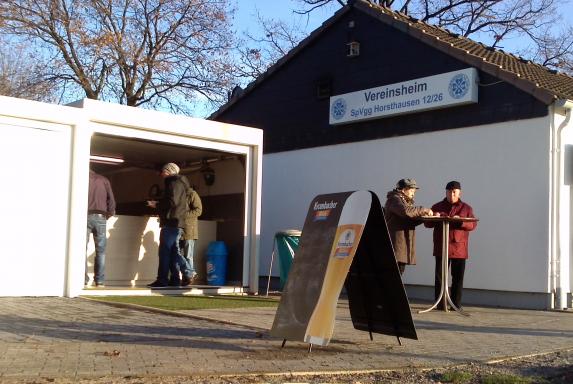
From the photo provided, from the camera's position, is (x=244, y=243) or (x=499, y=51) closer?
(x=244, y=243)

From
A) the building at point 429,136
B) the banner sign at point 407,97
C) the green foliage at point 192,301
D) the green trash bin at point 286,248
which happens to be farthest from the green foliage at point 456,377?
the banner sign at point 407,97

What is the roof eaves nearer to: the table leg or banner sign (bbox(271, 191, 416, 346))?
the table leg

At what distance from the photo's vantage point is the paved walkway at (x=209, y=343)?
5.91m

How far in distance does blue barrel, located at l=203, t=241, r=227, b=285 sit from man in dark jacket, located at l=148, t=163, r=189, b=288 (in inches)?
63.7

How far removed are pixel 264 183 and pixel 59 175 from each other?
23.7 ft

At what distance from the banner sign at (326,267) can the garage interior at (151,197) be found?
19.5 feet

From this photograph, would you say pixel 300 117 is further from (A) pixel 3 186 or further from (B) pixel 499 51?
(A) pixel 3 186

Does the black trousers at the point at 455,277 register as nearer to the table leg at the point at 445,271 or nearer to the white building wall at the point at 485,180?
the table leg at the point at 445,271

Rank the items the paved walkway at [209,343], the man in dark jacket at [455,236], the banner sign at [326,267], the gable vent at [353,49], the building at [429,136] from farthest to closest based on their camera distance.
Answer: the gable vent at [353,49] → the building at [429,136] → the man in dark jacket at [455,236] → the banner sign at [326,267] → the paved walkway at [209,343]

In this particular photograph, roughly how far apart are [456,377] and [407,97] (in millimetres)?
9176

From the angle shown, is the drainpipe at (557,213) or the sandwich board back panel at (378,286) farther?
the drainpipe at (557,213)

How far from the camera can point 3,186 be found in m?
10.4

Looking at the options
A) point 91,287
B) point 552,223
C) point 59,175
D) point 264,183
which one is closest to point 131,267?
point 91,287

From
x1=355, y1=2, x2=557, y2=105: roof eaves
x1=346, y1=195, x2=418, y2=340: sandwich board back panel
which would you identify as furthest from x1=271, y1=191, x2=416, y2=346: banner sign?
x1=355, y1=2, x2=557, y2=105: roof eaves
